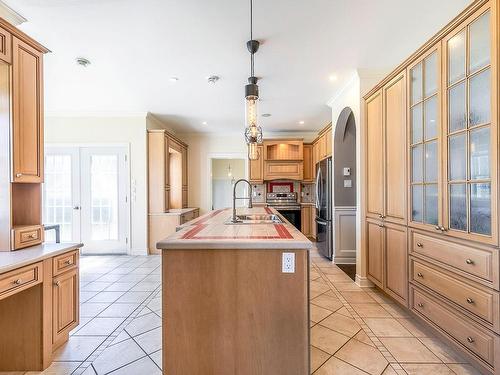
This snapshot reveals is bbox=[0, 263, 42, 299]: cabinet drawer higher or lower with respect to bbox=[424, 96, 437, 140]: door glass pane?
lower

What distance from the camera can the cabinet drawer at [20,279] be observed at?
1.51 metres

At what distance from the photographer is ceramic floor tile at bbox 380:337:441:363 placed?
6.28 feet

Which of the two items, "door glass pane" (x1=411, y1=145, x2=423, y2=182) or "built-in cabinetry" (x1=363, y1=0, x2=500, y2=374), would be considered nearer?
"built-in cabinetry" (x1=363, y1=0, x2=500, y2=374)

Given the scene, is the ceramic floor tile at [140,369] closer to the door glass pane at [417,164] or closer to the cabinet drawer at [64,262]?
the cabinet drawer at [64,262]

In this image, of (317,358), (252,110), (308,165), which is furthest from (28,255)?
(308,165)

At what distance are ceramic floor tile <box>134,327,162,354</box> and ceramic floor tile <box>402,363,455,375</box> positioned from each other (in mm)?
1839

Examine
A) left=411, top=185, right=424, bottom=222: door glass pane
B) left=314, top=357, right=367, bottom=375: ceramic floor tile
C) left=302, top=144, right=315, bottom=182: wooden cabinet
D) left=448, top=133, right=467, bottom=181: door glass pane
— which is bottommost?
left=314, top=357, right=367, bottom=375: ceramic floor tile

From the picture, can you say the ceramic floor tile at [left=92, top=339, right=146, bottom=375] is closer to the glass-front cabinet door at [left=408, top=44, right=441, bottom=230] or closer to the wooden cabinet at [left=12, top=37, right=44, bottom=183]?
the wooden cabinet at [left=12, top=37, right=44, bottom=183]

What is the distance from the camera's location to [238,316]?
1552 mm

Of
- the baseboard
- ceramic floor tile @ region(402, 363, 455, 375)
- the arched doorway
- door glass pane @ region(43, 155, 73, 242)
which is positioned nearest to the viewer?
ceramic floor tile @ region(402, 363, 455, 375)

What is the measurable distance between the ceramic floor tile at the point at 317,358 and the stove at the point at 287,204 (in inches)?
174

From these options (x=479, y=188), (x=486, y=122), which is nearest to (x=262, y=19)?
(x=486, y=122)

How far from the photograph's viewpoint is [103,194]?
16.5ft

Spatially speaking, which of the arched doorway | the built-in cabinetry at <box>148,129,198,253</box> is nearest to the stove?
the arched doorway
